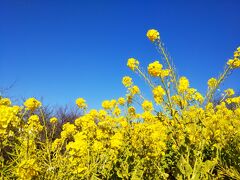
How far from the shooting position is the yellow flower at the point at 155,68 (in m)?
3.19

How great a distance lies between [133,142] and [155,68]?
1293 millimetres

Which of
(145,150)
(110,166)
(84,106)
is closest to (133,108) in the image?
(84,106)

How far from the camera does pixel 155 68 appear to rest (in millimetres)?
3215

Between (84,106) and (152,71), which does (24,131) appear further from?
(84,106)

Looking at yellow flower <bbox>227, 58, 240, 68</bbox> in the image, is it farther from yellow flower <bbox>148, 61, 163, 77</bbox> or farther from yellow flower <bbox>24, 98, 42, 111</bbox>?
yellow flower <bbox>24, 98, 42, 111</bbox>

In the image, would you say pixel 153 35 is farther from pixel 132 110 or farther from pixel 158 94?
pixel 132 110

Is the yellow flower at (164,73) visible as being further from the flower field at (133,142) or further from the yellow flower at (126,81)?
the yellow flower at (126,81)

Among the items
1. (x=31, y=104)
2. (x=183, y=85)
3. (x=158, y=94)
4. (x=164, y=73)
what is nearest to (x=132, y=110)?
(x=183, y=85)

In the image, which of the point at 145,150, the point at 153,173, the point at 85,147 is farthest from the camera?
the point at 145,150

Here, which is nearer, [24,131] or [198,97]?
[24,131]

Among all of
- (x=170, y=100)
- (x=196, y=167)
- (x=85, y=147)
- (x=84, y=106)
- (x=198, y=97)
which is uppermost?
(x=84, y=106)

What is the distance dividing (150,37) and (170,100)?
82 centimetres

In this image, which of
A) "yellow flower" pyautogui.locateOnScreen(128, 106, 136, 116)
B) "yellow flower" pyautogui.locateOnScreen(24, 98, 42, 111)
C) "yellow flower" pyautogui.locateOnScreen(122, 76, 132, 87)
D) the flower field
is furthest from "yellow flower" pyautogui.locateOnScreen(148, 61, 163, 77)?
"yellow flower" pyautogui.locateOnScreen(128, 106, 136, 116)

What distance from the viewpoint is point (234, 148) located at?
4531 millimetres
